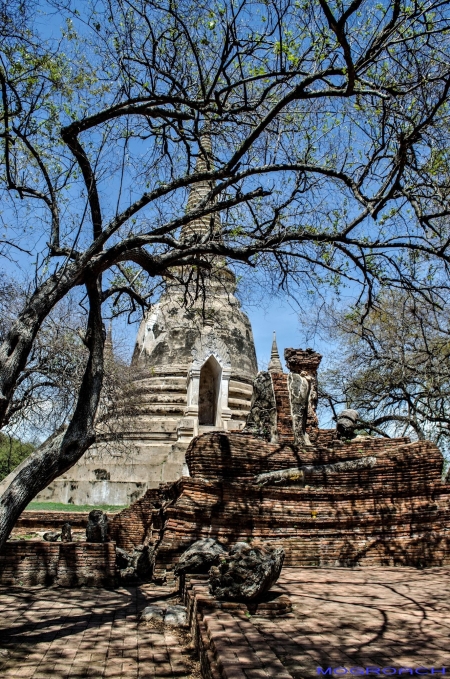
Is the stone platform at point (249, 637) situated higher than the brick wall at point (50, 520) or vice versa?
the brick wall at point (50, 520)

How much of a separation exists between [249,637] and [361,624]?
1320 millimetres

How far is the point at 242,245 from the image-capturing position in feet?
24.1

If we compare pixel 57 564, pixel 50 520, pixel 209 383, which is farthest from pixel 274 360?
pixel 57 564

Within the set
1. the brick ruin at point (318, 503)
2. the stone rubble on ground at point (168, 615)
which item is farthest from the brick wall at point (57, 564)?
the stone rubble on ground at point (168, 615)

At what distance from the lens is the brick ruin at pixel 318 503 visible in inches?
338

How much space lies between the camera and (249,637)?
4.05 metres

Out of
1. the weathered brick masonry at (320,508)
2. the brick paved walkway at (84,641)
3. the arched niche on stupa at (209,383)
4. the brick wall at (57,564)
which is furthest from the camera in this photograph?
the arched niche on stupa at (209,383)

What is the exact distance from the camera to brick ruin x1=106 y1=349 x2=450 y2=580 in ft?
28.2

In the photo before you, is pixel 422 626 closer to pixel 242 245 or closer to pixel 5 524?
pixel 5 524

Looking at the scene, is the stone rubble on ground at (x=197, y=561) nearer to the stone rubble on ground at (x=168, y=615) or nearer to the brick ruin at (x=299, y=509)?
the stone rubble on ground at (x=168, y=615)

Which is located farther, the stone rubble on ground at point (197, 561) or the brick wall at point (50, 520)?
the brick wall at point (50, 520)

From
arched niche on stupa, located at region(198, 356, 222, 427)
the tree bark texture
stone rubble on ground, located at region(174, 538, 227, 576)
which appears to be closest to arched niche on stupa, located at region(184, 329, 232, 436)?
arched niche on stupa, located at region(198, 356, 222, 427)

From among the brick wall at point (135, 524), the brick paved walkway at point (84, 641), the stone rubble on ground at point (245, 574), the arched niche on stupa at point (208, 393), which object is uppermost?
the arched niche on stupa at point (208, 393)

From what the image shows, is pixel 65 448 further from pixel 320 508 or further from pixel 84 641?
pixel 320 508
